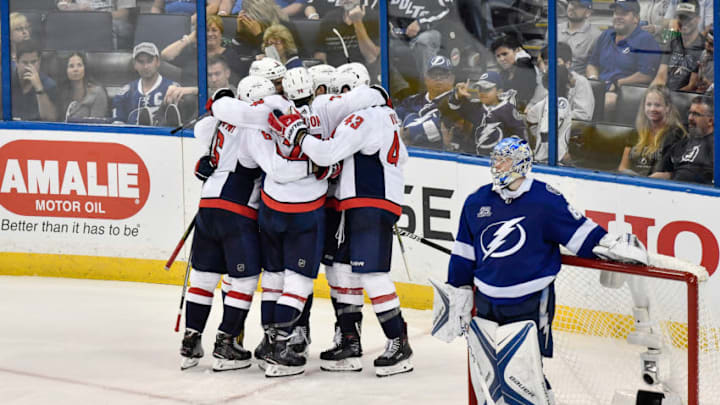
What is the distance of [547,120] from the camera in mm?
6441

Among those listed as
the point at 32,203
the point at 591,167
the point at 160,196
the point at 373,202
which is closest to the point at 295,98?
the point at 373,202

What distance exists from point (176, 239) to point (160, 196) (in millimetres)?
285

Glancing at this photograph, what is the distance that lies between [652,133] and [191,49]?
117 inches

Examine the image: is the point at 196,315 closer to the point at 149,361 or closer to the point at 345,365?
the point at 149,361

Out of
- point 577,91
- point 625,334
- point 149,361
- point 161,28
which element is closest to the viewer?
point 625,334

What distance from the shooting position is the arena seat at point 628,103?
6.01 metres

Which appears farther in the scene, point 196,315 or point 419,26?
point 419,26

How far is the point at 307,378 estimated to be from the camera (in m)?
5.48

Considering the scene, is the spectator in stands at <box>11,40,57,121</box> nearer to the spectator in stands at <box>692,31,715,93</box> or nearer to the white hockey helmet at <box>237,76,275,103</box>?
the white hockey helmet at <box>237,76,275,103</box>

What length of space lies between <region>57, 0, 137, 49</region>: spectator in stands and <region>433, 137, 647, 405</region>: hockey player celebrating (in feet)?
13.1

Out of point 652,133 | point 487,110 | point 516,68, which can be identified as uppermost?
point 516,68

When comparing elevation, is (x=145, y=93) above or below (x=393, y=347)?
above

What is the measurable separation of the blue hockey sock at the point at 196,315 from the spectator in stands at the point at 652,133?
85.2 inches

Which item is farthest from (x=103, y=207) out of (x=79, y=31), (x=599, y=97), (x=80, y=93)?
(x=599, y=97)
